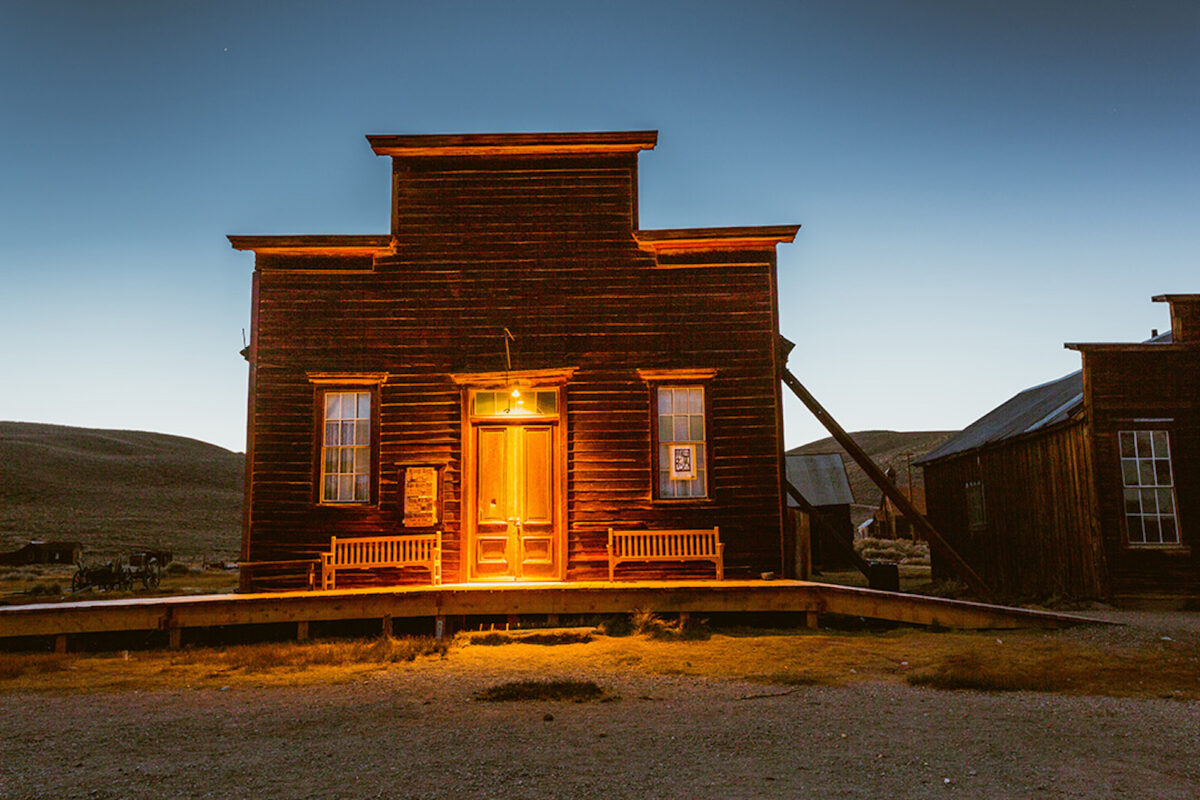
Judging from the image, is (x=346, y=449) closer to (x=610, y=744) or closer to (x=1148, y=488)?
(x=610, y=744)

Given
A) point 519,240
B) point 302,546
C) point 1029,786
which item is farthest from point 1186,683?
point 302,546

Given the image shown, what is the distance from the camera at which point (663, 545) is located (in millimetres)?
13055

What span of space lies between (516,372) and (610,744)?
8.22 m

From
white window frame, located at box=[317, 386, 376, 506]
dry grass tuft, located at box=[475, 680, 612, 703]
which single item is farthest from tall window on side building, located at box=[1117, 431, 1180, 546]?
white window frame, located at box=[317, 386, 376, 506]

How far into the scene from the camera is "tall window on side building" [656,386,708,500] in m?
13.4

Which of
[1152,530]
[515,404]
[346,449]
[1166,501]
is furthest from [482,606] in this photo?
[1166,501]

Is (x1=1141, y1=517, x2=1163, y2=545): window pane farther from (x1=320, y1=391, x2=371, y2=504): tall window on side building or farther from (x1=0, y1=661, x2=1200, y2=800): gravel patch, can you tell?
(x1=320, y1=391, x2=371, y2=504): tall window on side building

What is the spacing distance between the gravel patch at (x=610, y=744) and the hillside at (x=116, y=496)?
3174cm

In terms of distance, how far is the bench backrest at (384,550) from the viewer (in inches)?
511

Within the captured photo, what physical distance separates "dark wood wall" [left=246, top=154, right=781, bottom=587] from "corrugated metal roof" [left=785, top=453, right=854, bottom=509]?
18.4m

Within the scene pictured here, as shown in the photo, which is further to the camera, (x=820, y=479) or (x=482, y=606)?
(x=820, y=479)

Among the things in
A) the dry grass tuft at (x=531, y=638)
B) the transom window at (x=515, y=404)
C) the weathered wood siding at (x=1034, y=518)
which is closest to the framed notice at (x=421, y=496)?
the transom window at (x=515, y=404)

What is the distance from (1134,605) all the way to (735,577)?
20.1ft

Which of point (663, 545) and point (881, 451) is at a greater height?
point (881, 451)
